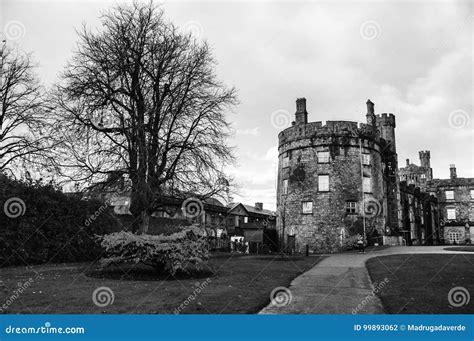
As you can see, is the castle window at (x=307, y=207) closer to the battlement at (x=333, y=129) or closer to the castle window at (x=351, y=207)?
A: the castle window at (x=351, y=207)

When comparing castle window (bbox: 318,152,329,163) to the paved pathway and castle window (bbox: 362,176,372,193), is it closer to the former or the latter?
castle window (bbox: 362,176,372,193)

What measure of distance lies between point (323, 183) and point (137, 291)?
2699 cm

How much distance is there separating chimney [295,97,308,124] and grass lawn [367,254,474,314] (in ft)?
73.5

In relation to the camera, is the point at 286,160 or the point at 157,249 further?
the point at 286,160

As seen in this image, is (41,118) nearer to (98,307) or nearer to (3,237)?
(3,237)

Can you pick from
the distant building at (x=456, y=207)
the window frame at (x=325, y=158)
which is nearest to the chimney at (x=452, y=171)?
the distant building at (x=456, y=207)

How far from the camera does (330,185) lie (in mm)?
34281

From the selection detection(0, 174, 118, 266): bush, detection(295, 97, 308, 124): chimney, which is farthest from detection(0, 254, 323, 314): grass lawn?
detection(295, 97, 308, 124): chimney

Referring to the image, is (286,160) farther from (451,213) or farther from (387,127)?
(451,213)

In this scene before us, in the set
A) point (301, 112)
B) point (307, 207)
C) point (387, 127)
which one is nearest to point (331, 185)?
point (307, 207)

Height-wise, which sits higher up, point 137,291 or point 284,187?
point 284,187

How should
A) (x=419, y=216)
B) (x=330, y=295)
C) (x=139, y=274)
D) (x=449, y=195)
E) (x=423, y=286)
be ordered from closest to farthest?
(x=330, y=295), (x=423, y=286), (x=139, y=274), (x=419, y=216), (x=449, y=195)

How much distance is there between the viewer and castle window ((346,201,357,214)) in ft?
111

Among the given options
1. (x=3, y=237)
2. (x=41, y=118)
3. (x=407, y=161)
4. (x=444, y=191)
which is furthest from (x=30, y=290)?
(x=407, y=161)
